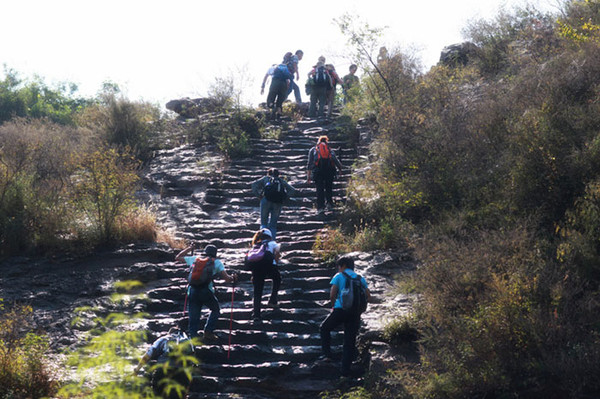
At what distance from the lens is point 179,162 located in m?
20.1

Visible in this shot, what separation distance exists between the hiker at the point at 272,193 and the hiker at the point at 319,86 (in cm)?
915

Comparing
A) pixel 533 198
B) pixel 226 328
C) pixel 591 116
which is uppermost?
pixel 591 116

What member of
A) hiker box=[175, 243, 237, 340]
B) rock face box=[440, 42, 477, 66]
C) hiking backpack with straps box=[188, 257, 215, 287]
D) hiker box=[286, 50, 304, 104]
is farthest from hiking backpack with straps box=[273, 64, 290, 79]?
hiking backpack with straps box=[188, 257, 215, 287]

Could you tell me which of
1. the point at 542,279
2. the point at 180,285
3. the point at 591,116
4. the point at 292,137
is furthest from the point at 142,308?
the point at 292,137

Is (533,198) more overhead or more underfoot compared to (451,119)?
more underfoot

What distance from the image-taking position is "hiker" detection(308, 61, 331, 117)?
72.6ft

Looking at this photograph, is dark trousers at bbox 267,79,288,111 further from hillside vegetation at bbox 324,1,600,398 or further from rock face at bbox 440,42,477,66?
rock face at bbox 440,42,477,66

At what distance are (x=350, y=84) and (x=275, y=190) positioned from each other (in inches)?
546

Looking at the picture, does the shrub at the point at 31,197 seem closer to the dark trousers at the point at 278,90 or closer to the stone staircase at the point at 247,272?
the stone staircase at the point at 247,272

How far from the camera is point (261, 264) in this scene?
1091cm

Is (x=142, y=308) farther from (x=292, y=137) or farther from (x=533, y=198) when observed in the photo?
(x=292, y=137)

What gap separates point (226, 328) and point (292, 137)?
11.6 m

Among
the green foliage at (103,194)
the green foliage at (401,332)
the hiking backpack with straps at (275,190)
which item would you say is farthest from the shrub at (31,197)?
the green foliage at (401,332)

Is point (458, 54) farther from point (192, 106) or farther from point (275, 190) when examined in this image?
point (275, 190)
